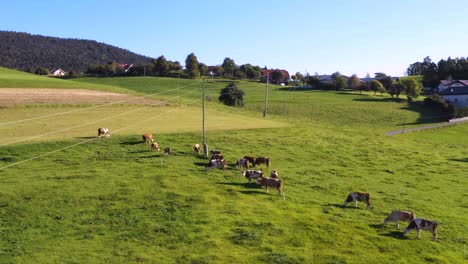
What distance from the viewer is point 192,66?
173 metres

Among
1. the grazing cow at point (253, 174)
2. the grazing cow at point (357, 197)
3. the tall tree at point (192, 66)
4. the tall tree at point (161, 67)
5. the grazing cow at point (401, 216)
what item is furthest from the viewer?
the tall tree at point (161, 67)

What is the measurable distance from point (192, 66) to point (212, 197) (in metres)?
147

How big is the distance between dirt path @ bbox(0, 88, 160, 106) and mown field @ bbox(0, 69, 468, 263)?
25.9 feet

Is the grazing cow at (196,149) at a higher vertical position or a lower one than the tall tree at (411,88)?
lower

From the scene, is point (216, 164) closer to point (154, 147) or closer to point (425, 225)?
point (154, 147)

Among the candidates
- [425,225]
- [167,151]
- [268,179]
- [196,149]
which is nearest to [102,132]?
A: [167,151]

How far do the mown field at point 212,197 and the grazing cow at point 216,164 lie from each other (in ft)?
2.43

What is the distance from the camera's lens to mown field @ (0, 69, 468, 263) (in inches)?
898

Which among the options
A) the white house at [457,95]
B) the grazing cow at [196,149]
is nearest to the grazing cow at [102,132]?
the grazing cow at [196,149]

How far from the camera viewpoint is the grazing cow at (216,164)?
3806cm

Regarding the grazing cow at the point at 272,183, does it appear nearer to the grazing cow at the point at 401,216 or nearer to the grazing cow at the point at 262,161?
the grazing cow at the point at 262,161

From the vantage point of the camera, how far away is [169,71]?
588ft

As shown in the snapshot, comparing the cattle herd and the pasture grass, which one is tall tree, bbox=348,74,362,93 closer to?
the pasture grass

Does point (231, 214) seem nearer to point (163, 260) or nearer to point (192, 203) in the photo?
point (192, 203)
